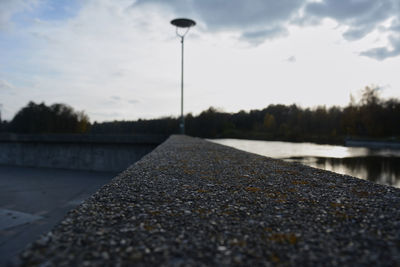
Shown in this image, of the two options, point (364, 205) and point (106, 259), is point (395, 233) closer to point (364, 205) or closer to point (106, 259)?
point (364, 205)

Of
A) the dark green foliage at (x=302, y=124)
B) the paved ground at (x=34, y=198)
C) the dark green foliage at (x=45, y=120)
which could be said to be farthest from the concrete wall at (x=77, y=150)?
the dark green foliage at (x=45, y=120)

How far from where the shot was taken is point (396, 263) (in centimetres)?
149

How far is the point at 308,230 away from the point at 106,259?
143 centimetres

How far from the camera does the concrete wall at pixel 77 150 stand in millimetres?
26984

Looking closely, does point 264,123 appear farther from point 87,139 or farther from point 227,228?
point 227,228

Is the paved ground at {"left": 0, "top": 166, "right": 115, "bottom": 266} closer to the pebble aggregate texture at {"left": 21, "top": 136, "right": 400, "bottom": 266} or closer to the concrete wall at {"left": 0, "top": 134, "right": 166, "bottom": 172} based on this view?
the pebble aggregate texture at {"left": 21, "top": 136, "right": 400, "bottom": 266}

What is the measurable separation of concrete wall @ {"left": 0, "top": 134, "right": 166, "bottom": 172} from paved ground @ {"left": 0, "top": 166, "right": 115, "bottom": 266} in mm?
1265

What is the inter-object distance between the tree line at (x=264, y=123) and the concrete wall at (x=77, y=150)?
30026mm

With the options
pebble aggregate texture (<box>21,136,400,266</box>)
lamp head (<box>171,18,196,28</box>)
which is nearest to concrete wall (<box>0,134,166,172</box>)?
lamp head (<box>171,18,196,28</box>)

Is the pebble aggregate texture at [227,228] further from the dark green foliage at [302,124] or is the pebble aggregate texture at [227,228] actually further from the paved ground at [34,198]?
the dark green foliage at [302,124]

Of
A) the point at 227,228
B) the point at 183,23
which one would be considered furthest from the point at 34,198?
the point at 227,228

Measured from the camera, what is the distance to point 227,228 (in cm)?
203

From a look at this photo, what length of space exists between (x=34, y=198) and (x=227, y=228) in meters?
18.8

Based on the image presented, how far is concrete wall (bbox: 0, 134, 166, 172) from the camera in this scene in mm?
26984
